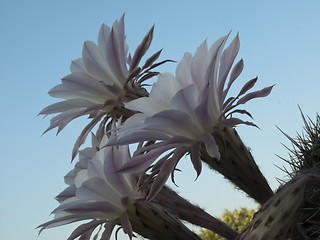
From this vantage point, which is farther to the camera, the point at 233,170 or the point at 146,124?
the point at 233,170

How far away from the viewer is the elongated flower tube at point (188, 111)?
0.77 m

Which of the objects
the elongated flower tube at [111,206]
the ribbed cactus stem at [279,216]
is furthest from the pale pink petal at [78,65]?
the ribbed cactus stem at [279,216]

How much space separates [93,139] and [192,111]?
1.06 feet

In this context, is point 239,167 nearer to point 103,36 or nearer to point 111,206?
point 111,206

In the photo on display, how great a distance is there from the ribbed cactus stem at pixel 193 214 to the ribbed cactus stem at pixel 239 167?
0.09 m

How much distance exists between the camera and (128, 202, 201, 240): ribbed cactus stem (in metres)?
0.94

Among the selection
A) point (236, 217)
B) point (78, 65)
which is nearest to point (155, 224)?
point (78, 65)

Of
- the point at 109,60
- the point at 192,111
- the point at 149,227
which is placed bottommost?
the point at 149,227

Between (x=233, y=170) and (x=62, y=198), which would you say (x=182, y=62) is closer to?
(x=233, y=170)

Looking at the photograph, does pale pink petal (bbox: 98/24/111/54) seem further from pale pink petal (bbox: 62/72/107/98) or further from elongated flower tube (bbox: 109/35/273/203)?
elongated flower tube (bbox: 109/35/273/203)

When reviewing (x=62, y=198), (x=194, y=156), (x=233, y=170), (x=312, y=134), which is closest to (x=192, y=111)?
(x=194, y=156)

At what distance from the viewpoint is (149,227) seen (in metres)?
0.94

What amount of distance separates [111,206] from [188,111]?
0.27 metres

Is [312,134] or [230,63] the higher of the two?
[230,63]
